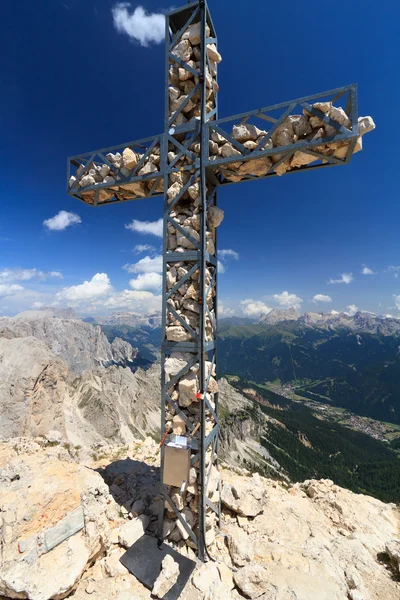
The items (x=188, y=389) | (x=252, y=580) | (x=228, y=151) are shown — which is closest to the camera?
(x=252, y=580)

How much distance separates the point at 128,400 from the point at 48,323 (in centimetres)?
12415

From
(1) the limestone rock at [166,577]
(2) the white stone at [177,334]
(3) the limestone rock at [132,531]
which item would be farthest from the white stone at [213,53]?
(3) the limestone rock at [132,531]

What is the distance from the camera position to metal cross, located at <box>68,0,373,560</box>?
5.82 meters

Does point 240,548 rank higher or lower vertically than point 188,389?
lower

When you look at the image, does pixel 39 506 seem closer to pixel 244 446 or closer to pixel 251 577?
pixel 251 577

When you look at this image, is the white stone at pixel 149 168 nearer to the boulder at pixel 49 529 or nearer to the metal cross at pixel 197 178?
the metal cross at pixel 197 178

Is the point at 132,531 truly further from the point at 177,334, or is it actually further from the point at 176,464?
the point at 177,334

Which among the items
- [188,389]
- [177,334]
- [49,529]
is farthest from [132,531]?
[177,334]

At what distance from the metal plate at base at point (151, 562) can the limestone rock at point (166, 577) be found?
8cm

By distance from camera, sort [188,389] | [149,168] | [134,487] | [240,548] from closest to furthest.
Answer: [240,548], [188,389], [149,168], [134,487]

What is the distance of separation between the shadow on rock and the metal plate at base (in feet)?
1.96

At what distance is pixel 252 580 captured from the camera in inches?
199

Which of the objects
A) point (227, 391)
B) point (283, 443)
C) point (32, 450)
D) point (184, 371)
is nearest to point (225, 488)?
point (184, 371)

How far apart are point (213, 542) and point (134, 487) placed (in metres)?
3.16
